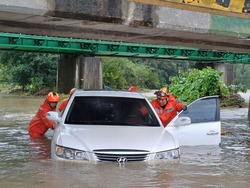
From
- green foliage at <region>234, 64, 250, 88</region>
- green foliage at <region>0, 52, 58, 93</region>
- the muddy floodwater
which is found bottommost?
green foliage at <region>234, 64, 250, 88</region>

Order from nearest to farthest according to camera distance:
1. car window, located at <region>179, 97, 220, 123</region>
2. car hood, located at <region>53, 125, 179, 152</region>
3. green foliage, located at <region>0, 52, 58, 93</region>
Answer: car hood, located at <region>53, 125, 179, 152</region> < car window, located at <region>179, 97, 220, 123</region> < green foliage, located at <region>0, 52, 58, 93</region>

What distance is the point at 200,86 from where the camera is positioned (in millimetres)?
22984

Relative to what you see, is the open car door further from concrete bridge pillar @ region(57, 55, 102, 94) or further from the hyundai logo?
concrete bridge pillar @ region(57, 55, 102, 94)

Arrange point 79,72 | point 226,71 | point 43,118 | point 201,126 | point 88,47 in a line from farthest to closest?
point 226,71 < point 79,72 < point 88,47 < point 43,118 < point 201,126

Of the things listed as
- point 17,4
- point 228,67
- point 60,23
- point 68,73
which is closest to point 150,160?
point 17,4

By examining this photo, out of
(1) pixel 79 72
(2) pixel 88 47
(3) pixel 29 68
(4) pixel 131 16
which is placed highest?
(4) pixel 131 16

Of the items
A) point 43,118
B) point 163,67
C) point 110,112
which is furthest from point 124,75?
point 110,112

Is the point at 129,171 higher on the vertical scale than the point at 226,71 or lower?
higher

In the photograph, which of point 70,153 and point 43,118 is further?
point 43,118

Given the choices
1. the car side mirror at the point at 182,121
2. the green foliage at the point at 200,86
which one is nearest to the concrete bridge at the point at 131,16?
the car side mirror at the point at 182,121

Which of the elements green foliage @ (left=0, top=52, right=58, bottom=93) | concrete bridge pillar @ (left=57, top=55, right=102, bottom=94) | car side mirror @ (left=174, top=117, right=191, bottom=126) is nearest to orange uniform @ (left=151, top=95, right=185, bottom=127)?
car side mirror @ (left=174, top=117, right=191, bottom=126)

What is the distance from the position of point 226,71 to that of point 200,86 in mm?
23418

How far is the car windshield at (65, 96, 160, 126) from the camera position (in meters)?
7.07

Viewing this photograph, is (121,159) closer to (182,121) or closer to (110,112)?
(110,112)
